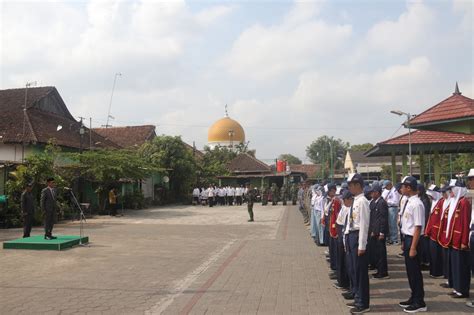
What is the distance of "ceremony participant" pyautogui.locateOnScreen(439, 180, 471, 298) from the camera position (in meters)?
6.56

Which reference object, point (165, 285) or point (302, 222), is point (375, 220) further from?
point (302, 222)

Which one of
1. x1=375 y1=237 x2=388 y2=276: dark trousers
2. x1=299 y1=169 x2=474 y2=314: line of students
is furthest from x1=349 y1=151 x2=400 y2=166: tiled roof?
x1=299 y1=169 x2=474 y2=314: line of students

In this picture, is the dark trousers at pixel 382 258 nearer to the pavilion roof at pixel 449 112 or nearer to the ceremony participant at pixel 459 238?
the ceremony participant at pixel 459 238

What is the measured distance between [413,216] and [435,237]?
50.4 inches

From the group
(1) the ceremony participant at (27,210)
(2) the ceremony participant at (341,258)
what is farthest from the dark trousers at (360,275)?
(1) the ceremony participant at (27,210)

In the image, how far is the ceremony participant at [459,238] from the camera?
656 centimetres

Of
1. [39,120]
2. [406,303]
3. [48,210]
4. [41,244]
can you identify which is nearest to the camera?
[406,303]

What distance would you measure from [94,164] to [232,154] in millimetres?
28191

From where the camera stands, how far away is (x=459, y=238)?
6.59m

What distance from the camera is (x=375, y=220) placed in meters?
8.00

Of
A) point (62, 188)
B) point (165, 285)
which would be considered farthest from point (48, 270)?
point (62, 188)

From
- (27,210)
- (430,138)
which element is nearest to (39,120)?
(27,210)

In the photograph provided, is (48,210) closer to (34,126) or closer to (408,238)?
(408,238)

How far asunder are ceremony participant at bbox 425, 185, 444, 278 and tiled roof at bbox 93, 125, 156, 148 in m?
33.9
